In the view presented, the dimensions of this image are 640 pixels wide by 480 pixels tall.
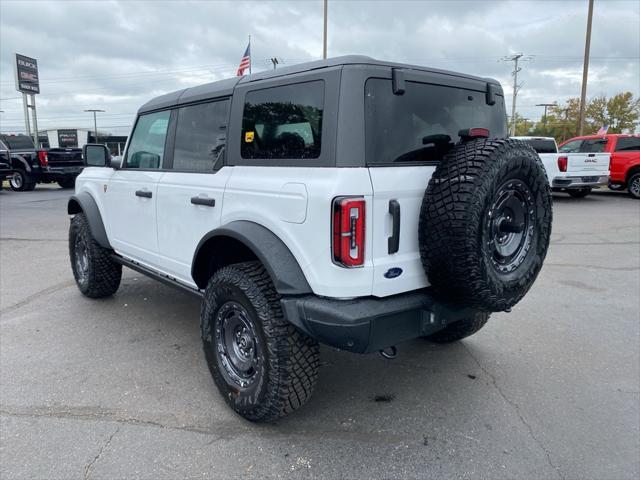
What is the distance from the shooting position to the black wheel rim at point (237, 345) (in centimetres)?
280

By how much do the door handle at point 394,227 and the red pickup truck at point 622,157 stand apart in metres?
15.0

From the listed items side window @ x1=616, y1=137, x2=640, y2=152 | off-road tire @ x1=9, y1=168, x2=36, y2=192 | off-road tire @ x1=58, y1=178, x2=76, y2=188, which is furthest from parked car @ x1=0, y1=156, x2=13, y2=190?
side window @ x1=616, y1=137, x2=640, y2=152

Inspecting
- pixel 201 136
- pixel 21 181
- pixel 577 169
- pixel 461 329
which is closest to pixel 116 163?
pixel 201 136

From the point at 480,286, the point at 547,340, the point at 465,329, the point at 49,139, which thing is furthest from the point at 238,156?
the point at 49,139

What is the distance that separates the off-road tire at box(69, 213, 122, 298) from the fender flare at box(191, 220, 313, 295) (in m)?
2.69

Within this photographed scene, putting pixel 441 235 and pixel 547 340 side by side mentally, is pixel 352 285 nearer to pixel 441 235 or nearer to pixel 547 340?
pixel 441 235

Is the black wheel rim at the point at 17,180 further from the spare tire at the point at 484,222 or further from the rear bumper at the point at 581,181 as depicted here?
the spare tire at the point at 484,222

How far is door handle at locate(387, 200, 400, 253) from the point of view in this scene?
2.41 metres

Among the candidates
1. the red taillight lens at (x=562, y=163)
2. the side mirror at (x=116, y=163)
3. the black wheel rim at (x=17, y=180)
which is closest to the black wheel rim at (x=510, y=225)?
the side mirror at (x=116, y=163)

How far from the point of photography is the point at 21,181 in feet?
59.8

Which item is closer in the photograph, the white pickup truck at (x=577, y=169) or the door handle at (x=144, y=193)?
the door handle at (x=144, y=193)

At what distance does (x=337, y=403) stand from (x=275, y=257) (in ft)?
3.90

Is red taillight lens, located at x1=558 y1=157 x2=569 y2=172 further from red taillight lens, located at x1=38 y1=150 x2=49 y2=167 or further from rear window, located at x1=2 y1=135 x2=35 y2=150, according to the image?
rear window, located at x1=2 y1=135 x2=35 y2=150

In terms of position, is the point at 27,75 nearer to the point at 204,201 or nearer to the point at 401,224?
the point at 204,201
